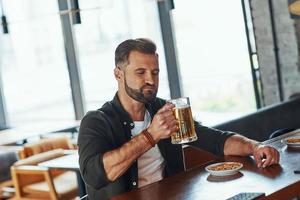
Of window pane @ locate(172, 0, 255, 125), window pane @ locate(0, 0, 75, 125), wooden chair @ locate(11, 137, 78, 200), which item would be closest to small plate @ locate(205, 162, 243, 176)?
wooden chair @ locate(11, 137, 78, 200)

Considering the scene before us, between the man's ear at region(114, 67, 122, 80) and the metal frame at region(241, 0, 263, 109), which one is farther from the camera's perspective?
the metal frame at region(241, 0, 263, 109)

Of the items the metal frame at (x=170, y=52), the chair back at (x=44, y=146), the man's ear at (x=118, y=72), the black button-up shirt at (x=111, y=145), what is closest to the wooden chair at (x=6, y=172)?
the chair back at (x=44, y=146)

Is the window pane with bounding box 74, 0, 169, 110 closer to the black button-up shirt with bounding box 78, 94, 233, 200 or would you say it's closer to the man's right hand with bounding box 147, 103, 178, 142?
the black button-up shirt with bounding box 78, 94, 233, 200

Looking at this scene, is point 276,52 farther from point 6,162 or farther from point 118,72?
point 118,72

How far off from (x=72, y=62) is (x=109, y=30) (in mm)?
A: 590

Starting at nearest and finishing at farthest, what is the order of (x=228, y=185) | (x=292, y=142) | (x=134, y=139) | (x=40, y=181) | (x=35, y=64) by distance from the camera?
(x=228, y=185) → (x=134, y=139) → (x=292, y=142) → (x=40, y=181) → (x=35, y=64)

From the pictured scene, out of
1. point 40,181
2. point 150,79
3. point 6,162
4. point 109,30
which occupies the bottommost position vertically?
point 40,181

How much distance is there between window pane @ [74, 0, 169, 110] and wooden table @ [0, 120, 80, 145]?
2.39 ft

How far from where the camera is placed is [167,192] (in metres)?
1.85

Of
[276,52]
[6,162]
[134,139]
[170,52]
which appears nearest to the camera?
[134,139]

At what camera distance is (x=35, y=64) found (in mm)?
6285

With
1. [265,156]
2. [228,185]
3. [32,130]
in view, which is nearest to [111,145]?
[228,185]

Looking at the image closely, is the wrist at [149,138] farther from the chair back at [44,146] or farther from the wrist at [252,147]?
the chair back at [44,146]

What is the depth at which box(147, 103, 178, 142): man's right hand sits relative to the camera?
1930 millimetres
